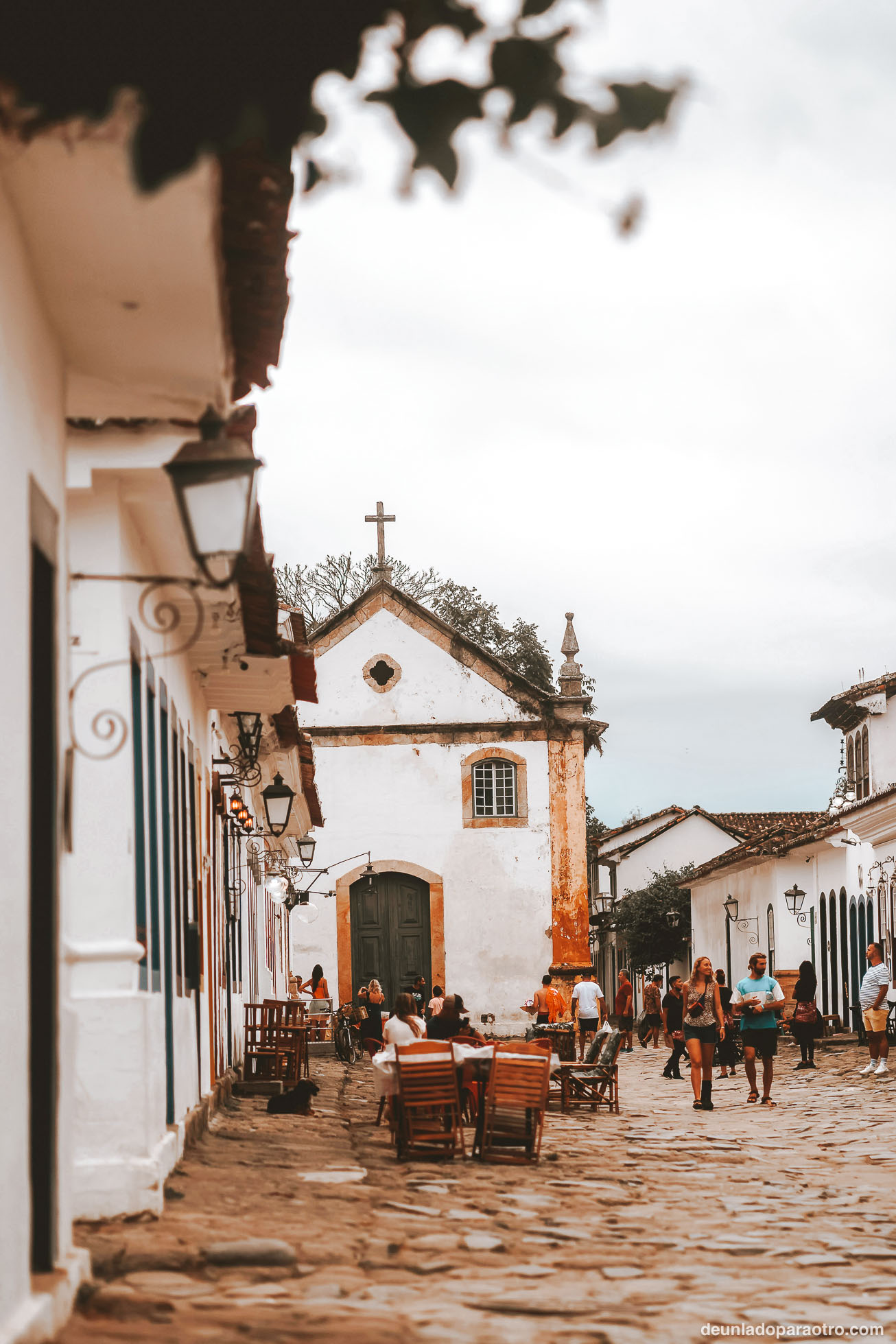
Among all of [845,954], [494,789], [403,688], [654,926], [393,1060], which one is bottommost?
[654,926]

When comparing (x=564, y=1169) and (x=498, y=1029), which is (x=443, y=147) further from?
(x=498, y=1029)

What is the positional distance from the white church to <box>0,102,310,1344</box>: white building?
75.6 ft

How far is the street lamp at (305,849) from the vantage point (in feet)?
83.8

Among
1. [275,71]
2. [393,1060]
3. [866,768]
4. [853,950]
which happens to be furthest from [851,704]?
[275,71]

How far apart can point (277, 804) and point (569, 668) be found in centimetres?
1822

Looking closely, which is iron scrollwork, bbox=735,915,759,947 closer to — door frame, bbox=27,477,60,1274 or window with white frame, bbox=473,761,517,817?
window with white frame, bbox=473,761,517,817

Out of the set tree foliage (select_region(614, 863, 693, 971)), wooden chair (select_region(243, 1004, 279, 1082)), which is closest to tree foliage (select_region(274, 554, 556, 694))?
tree foliage (select_region(614, 863, 693, 971))

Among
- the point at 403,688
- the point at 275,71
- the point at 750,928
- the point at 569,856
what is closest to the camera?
the point at 275,71

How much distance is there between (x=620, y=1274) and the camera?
6688mm

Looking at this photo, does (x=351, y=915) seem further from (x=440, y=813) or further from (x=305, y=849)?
(x=305, y=849)

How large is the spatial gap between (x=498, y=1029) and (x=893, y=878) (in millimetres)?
9981

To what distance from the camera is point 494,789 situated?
3319cm

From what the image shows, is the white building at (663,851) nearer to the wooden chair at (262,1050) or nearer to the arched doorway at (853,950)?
the arched doorway at (853,950)

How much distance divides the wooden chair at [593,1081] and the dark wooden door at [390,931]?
1688 cm
